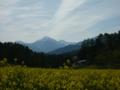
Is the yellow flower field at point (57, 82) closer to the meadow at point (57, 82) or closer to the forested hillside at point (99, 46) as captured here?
the meadow at point (57, 82)

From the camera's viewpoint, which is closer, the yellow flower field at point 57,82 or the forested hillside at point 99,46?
the yellow flower field at point 57,82

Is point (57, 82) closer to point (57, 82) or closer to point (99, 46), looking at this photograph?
point (57, 82)

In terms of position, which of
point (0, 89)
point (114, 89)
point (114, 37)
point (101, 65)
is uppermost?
point (114, 37)

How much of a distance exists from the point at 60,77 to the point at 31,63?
212 ft

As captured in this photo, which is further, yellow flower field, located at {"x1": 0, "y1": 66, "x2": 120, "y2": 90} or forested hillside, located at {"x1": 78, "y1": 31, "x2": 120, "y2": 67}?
forested hillside, located at {"x1": 78, "y1": 31, "x2": 120, "y2": 67}

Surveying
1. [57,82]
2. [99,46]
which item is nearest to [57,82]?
[57,82]

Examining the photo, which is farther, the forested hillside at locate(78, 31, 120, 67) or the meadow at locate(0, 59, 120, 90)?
the forested hillside at locate(78, 31, 120, 67)

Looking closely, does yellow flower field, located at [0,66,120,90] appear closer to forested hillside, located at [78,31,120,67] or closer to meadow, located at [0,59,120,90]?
meadow, located at [0,59,120,90]

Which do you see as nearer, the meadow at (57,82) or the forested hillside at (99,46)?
the meadow at (57,82)

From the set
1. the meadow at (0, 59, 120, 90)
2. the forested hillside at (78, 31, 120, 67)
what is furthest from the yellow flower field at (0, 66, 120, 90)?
the forested hillside at (78, 31, 120, 67)

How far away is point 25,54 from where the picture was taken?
7200 centimetres

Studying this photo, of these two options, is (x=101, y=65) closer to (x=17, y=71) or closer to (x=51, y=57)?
(x=17, y=71)

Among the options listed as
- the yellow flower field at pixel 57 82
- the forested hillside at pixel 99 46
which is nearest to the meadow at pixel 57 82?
the yellow flower field at pixel 57 82

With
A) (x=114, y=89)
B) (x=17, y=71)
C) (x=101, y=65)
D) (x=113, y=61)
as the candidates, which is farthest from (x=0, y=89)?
(x=101, y=65)
